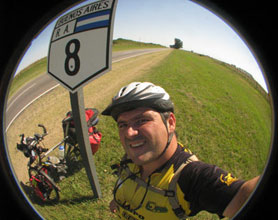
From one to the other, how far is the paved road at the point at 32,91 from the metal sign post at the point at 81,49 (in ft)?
0.23

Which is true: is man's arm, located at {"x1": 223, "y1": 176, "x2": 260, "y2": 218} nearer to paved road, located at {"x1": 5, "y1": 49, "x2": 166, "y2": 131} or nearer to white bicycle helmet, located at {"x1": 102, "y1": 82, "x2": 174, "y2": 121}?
white bicycle helmet, located at {"x1": 102, "y1": 82, "x2": 174, "y2": 121}

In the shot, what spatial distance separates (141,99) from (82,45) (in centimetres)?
41

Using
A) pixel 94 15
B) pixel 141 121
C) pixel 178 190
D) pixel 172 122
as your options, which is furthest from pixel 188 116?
pixel 94 15

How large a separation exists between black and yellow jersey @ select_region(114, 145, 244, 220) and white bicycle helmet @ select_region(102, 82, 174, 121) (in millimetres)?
261

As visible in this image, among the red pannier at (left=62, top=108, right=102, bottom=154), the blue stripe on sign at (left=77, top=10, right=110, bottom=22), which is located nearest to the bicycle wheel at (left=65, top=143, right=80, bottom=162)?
the red pannier at (left=62, top=108, right=102, bottom=154)

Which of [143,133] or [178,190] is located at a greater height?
[143,133]

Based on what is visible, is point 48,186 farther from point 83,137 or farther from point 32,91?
point 32,91

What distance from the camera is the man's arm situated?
772mm

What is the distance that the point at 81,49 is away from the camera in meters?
0.86

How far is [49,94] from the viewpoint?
1.00 meters

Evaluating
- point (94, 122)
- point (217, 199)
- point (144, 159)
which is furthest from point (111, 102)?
point (217, 199)

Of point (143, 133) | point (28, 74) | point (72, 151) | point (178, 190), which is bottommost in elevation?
point (178, 190)

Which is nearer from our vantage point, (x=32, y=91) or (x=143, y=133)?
(x=143, y=133)

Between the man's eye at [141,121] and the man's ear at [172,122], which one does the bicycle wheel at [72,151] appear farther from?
the man's ear at [172,122]
